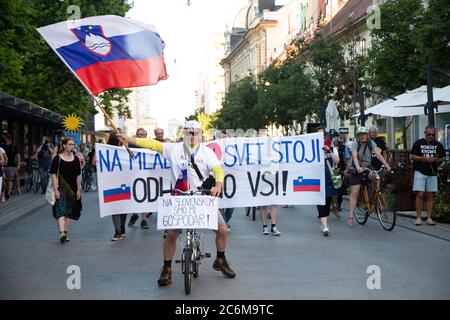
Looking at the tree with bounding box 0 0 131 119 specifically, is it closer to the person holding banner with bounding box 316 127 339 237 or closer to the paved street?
the paved street

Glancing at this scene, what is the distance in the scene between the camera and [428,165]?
13.4m

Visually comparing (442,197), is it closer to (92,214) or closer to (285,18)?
(92,214)

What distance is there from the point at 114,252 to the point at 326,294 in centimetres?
413

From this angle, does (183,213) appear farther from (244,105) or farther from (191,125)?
(244,105)

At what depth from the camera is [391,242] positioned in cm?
1115

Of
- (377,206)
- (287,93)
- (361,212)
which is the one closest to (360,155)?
(377,206)

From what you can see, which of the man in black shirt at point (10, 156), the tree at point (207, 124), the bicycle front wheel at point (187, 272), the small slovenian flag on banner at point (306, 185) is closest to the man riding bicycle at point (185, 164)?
the bicycle front wheel at point (187, 272)

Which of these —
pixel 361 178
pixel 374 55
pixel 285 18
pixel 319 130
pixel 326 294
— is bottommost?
pixel 326 294

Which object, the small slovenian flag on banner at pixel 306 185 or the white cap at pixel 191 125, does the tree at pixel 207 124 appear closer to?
the small slovenian flag on banner at pixel 306 185

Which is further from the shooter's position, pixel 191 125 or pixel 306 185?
pixel 306 185

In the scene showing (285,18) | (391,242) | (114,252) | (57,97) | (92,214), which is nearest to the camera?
(114,252)

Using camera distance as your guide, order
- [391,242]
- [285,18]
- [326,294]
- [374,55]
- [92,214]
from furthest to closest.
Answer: [285,18] < [374,55] < [92,214] < [391,242] < [326,294]

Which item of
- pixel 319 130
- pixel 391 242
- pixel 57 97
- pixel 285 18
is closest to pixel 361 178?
pixel 319 130

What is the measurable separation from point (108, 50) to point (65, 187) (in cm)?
289
